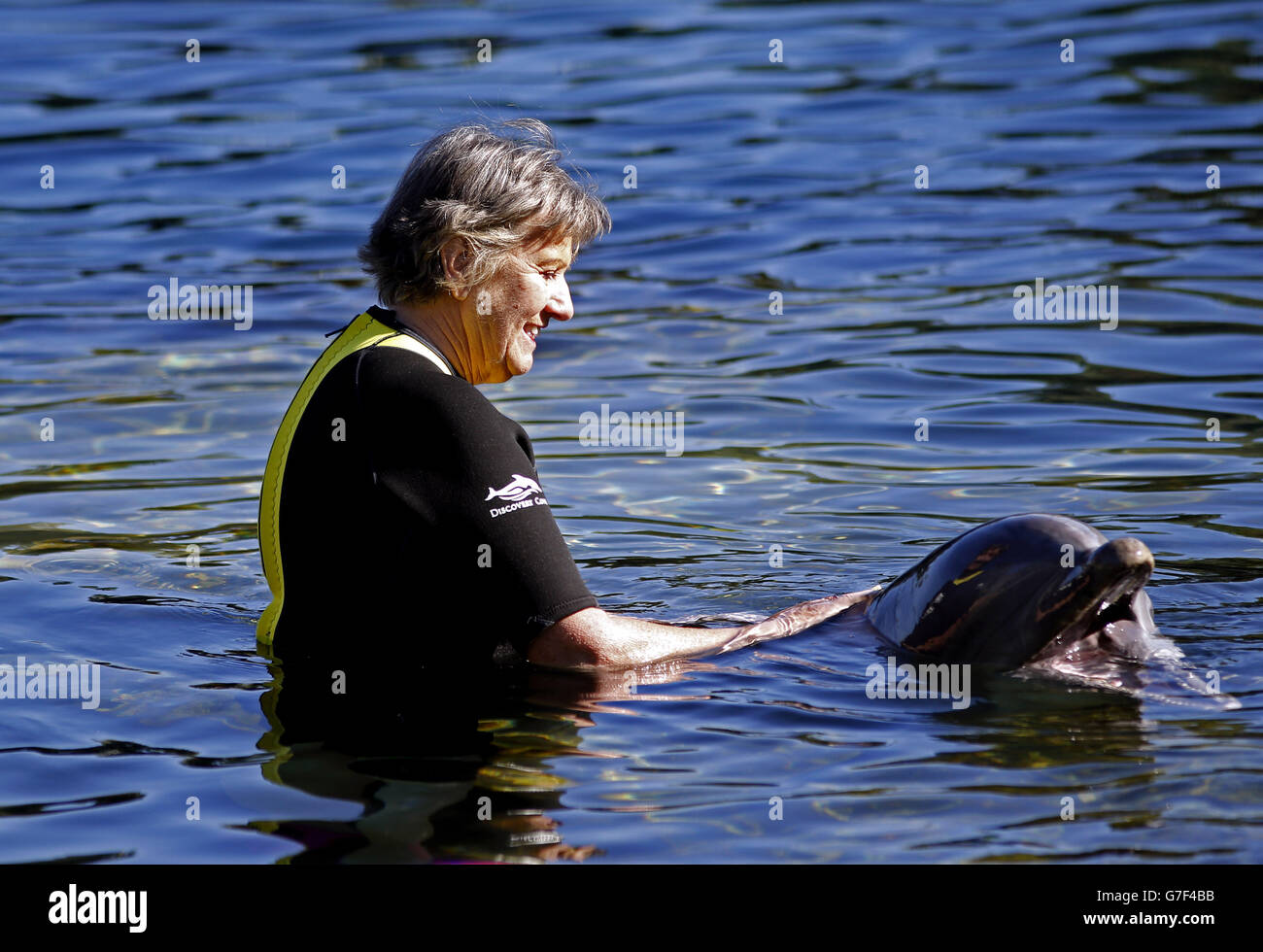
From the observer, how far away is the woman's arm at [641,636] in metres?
4.65

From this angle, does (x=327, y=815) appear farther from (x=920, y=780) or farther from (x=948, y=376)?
(x=948, y=376)

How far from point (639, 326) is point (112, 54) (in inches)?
413

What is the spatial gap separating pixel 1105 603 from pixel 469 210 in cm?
204

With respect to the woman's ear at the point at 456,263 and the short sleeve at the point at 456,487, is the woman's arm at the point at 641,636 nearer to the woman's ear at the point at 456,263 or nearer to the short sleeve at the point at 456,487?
the short sleeve at the point at 456,487

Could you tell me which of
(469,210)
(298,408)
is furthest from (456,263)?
(298,408)

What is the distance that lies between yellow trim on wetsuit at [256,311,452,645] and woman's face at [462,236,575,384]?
170 mm

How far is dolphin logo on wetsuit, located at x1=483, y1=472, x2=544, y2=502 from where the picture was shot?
4496 millimetres

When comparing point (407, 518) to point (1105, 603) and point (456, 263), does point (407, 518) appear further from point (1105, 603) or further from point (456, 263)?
point (1105, 603)

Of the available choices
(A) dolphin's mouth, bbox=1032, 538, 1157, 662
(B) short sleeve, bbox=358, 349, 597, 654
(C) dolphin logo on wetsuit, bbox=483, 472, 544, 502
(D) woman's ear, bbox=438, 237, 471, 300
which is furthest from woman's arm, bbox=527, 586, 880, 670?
(D) woman's ear, bbox=438, 237, 471, 300

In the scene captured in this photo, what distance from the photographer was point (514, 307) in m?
4.88

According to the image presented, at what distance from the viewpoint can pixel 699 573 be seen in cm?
624

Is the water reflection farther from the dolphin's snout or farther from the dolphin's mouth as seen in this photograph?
the dolphin's snout
